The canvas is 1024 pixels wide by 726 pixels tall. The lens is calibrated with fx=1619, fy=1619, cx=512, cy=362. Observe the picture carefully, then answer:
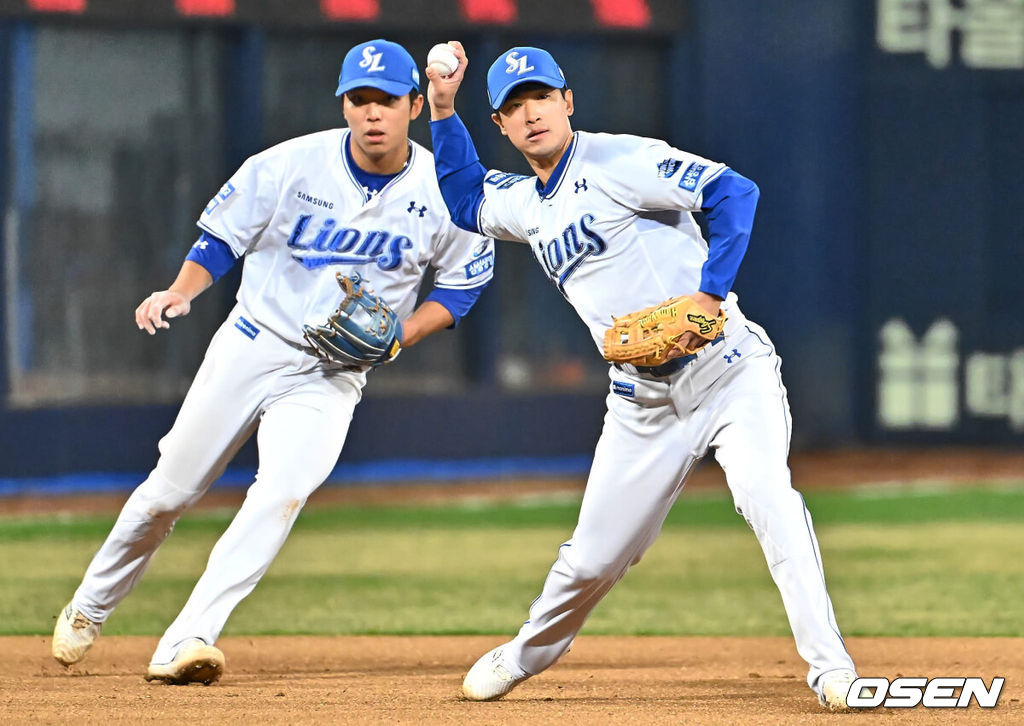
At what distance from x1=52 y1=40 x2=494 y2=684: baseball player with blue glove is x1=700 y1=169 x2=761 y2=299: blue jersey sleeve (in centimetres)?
117

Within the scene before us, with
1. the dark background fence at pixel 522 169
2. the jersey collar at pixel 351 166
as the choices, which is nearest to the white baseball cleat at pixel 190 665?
the jersey collar at pixel 351 166

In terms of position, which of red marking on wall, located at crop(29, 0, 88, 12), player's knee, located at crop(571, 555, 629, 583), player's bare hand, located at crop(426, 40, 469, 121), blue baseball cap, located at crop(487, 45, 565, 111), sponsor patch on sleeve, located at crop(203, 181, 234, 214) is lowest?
player's knee, located at crop(571, 555, 629, 583)

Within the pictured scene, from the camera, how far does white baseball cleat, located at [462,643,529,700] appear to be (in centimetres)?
470

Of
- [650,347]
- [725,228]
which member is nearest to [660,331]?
[650,347]

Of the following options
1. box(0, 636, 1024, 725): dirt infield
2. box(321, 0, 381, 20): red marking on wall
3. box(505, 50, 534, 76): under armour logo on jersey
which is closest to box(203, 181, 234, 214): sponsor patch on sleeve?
box(505, 50, 534, 76): under armour logo on jersey

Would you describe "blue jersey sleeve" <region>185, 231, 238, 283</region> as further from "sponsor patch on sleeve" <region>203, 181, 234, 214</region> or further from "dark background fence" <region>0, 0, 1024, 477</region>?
"dark background fence" <region>0, 0, 1024, 477</region>

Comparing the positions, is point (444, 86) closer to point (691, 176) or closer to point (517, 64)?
point (517, 64)

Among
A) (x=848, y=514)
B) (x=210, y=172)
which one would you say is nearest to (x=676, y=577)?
A: (x=848, y=514)

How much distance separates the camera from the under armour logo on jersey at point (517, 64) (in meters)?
4.46

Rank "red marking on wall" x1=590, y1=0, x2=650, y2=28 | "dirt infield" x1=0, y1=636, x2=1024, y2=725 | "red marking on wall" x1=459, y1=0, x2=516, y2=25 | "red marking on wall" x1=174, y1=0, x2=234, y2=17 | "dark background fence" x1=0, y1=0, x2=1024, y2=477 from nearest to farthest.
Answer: "dirt infield" x1=0, y1=636, x2=1024, y2=725, "dark background fence" x1=0, y1=0, x2=1024, y2=477, "red marking on wall" x1=174, y1=0, x2=234, y2=17, "red marking on wall" x1=459, y1=0, x2=516, y2=25, "red marking on wall" x1=590, y1=0, x2=650, y2=28

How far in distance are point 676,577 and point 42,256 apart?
275 inches

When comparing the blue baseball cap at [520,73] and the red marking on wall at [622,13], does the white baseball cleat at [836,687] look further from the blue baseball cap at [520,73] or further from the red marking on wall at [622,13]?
the red marking on wall at [622,13]

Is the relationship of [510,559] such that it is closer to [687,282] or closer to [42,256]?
[687,282]

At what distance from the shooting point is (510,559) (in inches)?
365
